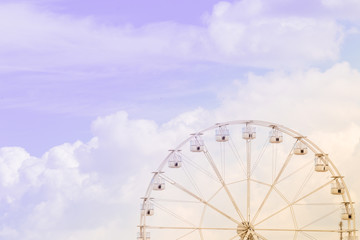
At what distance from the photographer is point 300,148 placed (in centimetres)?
11219

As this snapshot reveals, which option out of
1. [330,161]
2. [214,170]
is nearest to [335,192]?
[330,161]

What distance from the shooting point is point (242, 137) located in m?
114

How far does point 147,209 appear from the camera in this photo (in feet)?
373

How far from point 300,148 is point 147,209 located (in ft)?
46.8

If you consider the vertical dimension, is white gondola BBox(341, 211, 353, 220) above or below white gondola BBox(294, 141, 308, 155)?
below

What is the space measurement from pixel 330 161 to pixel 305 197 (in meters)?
4.20

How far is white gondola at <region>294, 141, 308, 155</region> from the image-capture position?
112062 mm

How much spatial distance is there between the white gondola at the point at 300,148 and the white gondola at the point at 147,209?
13.5 metres

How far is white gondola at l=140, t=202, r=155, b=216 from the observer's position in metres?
114

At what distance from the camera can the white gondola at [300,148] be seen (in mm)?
112062

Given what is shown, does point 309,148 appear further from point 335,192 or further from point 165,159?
point 165,159

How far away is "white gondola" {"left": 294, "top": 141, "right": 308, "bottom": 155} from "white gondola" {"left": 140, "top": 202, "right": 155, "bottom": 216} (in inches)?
531

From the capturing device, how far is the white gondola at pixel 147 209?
11375 centimetres

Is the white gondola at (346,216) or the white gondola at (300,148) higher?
the white gondola at (300,148)
